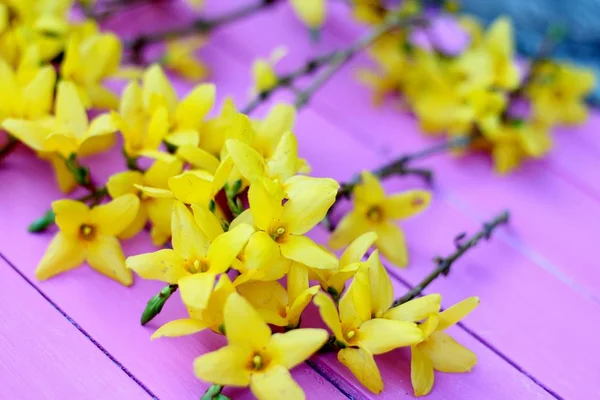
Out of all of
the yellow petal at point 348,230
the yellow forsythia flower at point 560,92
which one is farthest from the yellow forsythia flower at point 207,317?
the yellow forsythia flower at point 560,92

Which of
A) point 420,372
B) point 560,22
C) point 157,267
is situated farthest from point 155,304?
point 560,22

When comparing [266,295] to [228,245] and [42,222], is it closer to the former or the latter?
[228,245]

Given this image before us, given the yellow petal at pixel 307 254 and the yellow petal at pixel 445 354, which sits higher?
the yellow petal at pixel 307 254

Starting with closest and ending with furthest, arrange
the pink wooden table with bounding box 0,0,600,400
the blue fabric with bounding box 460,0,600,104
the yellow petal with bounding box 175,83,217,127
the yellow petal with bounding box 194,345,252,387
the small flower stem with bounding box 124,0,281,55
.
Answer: the yellow petal with bounding box 194,345,252,387 < the pink wooden table with bounding box 0,0,600,400 < the yellow petal with bounding box 175,83,217,127 < the small flower stem with bounding box 124,0,281,55 < the blue fabric with bounding box 460,0,600,104

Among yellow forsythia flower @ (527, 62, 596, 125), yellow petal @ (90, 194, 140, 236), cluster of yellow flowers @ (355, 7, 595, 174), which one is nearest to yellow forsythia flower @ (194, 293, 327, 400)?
yellow petal @ (90, 194, 140, 236)

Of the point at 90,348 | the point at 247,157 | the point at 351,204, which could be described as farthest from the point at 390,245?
the point at 90,348

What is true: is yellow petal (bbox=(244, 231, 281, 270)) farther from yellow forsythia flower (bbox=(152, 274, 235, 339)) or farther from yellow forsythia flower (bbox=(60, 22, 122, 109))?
yellow forsythia flower (bbox=(60, 22, 122, 109))

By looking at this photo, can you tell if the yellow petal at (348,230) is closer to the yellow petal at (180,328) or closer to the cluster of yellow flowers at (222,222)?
the cluster of yellow flowers at (222,222)
